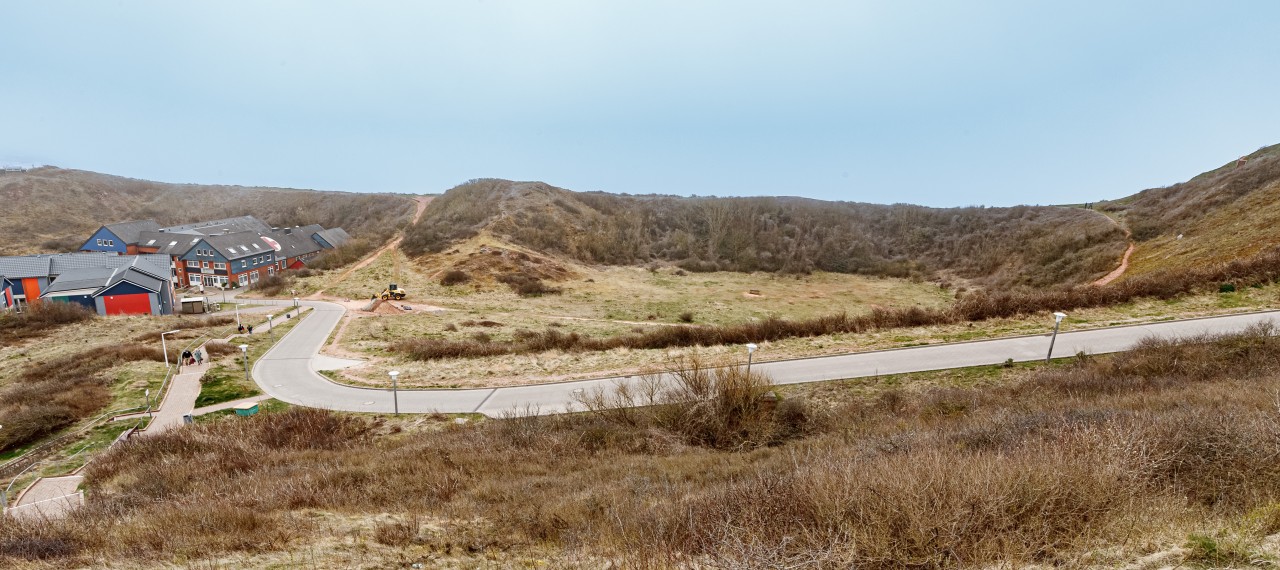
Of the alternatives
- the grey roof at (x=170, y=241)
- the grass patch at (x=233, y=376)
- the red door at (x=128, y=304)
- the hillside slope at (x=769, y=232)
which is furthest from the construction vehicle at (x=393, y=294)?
the grey roof at (x=170, y=241)

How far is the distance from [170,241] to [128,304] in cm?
2545

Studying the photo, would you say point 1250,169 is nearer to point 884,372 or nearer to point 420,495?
point 884,372

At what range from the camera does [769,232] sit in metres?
77.9

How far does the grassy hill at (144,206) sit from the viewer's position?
8521cm

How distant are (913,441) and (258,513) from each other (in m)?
10.1

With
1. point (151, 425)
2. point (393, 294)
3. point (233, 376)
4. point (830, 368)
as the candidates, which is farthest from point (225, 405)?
point (393, 294)

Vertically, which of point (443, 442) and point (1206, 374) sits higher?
point (1206, 374)

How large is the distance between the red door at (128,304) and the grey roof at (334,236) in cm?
3508

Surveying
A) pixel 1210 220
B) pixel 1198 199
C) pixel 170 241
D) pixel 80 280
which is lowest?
pixel 80 280

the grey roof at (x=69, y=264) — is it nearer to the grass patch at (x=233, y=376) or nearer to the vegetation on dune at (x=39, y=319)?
the vegetation on dune at (x=39, y=319)

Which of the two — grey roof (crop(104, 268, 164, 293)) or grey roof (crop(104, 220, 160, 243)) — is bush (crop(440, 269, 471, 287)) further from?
grey roof (crop(104, 220, 160, 243))

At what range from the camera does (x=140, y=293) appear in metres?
41.1

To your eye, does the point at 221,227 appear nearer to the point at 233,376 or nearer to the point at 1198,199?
the point at 233,376

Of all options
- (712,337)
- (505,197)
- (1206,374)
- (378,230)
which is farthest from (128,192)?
(1206,374)
